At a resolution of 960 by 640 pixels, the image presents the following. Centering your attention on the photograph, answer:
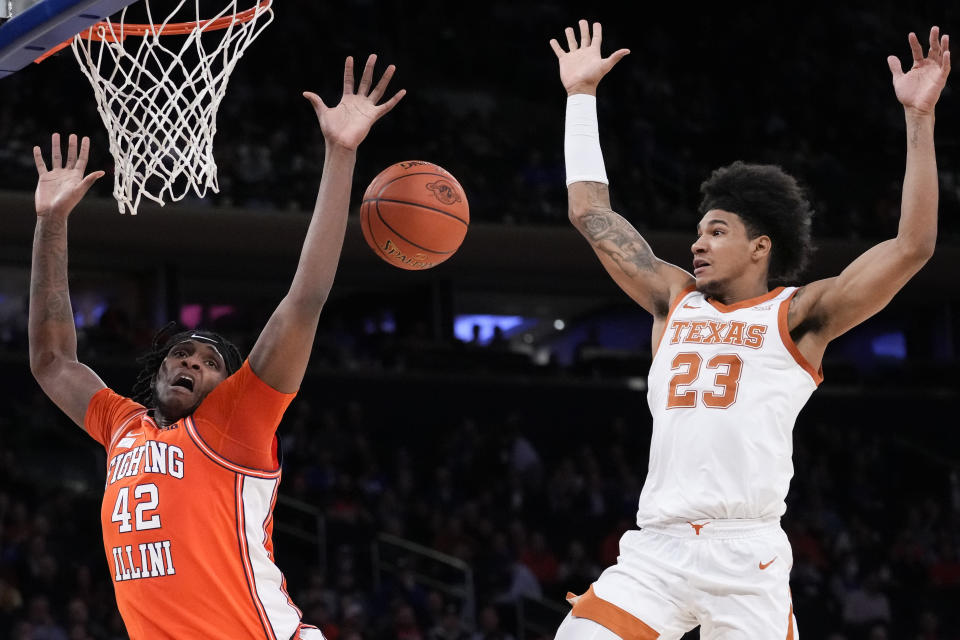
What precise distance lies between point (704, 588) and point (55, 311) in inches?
84.6

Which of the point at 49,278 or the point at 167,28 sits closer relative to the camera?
A: the point at 49,278

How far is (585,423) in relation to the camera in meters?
15.9

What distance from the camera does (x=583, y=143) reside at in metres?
4.40

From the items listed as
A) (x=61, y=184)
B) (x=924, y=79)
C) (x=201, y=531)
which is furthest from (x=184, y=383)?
(x=924, y=79)

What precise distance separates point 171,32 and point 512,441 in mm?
9310

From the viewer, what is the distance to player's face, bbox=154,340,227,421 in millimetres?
3740

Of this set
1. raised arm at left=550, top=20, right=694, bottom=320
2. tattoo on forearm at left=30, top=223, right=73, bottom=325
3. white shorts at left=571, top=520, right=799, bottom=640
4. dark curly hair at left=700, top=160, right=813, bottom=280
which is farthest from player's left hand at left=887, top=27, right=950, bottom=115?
tattoo on forearm at left=30, top=223, right=73, bottom=325

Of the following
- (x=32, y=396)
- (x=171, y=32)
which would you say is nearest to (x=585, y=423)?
(x=32, y=396)

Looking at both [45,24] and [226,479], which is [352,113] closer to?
[226,479]

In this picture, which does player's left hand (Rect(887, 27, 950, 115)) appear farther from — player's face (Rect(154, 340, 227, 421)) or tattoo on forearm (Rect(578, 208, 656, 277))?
player's face (Rect(154, 340, 227, 421))

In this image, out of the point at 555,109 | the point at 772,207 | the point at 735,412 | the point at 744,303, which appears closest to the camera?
the point at 735,412

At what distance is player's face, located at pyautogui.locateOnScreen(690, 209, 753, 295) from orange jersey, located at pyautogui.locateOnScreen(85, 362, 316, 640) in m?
1.33

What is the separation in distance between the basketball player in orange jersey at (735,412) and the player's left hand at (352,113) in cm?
108

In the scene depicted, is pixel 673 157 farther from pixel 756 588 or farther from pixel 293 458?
pixel 756 588
